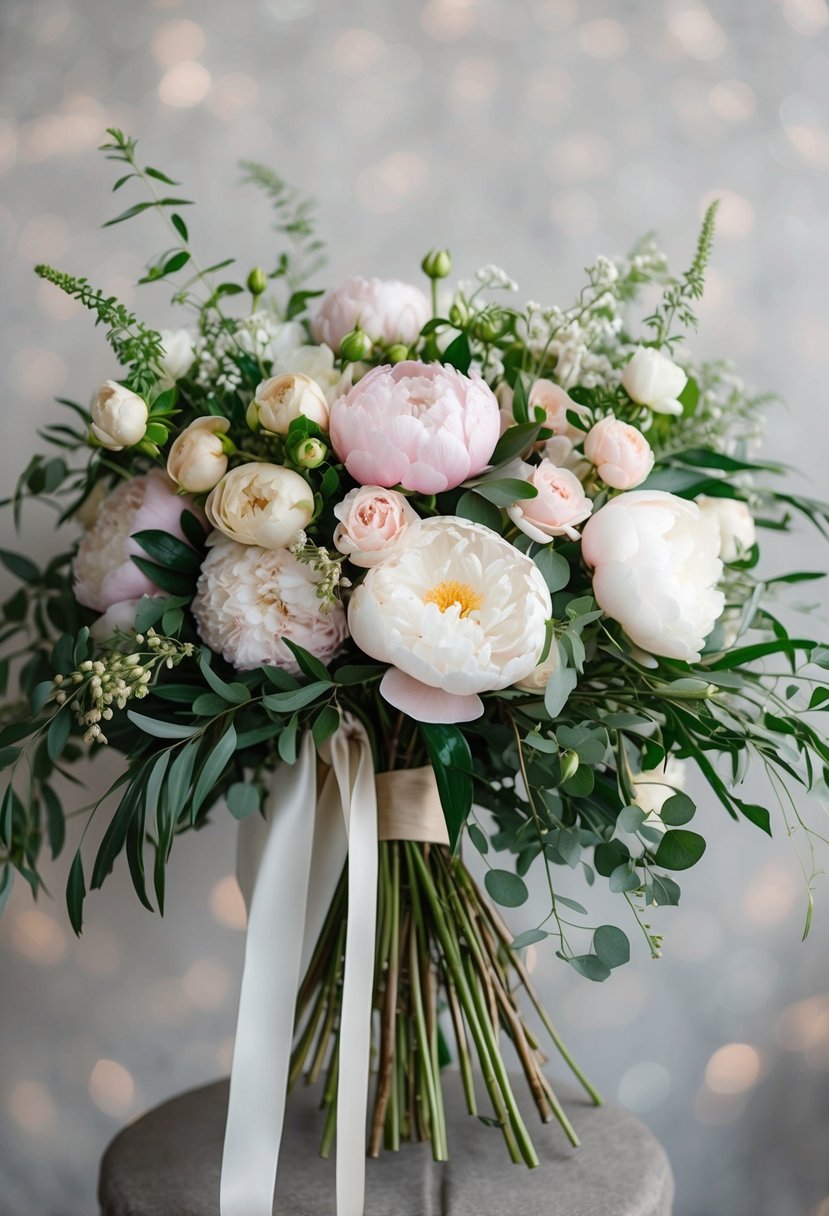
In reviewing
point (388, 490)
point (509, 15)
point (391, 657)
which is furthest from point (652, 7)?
point (391, 657)

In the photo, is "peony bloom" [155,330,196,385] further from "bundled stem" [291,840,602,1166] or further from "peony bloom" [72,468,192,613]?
"bundled stem" [291,840,602,1166]

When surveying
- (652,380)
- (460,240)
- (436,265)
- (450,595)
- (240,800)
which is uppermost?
(460,240)

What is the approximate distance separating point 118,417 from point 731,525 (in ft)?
1.83

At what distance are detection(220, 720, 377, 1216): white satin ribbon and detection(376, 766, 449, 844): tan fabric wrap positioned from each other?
25mm

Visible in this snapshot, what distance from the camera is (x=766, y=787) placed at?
4.21 feet

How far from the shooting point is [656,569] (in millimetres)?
718

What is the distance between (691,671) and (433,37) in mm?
1007

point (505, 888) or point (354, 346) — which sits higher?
point (354, 346)

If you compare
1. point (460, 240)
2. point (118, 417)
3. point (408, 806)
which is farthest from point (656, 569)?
point (460, 240)

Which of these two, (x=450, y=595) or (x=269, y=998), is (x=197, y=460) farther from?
(x=269, y=998)

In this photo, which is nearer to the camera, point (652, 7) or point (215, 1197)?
point (215, 1197)

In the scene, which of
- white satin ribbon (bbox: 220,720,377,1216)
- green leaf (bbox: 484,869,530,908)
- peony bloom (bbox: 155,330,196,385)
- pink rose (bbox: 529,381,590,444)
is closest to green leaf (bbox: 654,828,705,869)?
green leaf (bbox: 484,869,530,908)

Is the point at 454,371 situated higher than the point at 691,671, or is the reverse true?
the point at 454,371

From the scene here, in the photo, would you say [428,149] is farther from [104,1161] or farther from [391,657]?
[104,1161]
